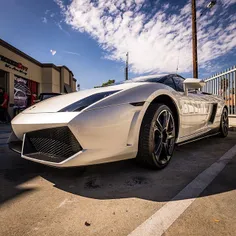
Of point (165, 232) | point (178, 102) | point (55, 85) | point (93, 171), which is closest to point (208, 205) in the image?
point (165, 232)

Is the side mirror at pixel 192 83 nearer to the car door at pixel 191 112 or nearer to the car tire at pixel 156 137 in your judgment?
the car door at pixel 191 112

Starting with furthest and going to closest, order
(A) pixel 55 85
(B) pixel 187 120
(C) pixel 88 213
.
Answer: (A) pixel 55 85, (B) pixel 187 120, (C) pixel 88 213

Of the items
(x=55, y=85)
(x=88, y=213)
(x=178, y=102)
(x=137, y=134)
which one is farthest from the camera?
(x=55, y=85)

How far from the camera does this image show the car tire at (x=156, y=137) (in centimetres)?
198

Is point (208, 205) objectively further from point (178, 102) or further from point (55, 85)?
point (55, 85)

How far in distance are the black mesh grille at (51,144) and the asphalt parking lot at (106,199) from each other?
28cm

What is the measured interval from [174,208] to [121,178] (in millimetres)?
664

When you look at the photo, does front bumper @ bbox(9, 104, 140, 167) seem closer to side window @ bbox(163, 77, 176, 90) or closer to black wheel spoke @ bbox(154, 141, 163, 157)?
black wheel spoke @ bbox(154, 141, 163, 157)

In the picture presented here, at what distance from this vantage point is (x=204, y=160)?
2537mm

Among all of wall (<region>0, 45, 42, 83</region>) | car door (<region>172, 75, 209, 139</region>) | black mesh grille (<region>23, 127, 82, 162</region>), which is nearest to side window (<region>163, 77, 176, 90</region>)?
car door (<region>172, 75, 209, 139</region>)

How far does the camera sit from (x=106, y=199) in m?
1.50

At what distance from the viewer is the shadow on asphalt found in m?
1.59

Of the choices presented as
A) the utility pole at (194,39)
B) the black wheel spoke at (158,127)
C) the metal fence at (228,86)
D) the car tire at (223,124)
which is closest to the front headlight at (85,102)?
the black wheel spoke at (158,127)

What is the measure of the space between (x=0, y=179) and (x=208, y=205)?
6.09ft
